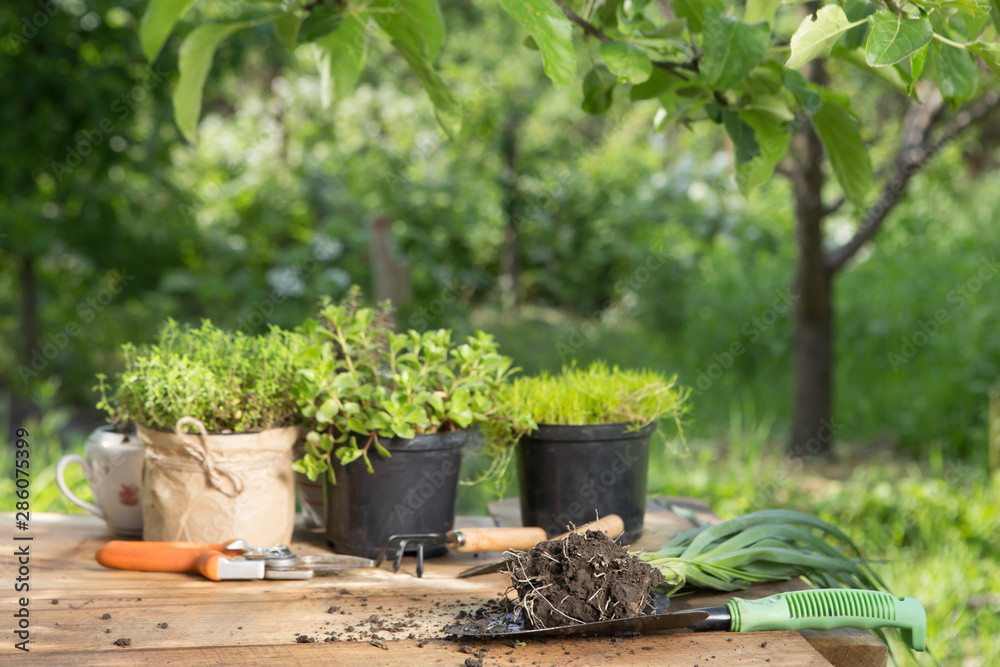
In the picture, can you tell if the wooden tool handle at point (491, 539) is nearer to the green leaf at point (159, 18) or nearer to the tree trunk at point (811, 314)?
the green leaf at point (159, 18)

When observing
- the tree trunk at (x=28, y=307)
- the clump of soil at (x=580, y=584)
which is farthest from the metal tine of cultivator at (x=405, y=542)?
the tree trunk at (x=28, y=307)

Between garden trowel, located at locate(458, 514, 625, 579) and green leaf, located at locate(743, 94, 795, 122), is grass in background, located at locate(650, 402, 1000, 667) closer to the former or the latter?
garden trowel, located at locate(458, 514, 625, 579)

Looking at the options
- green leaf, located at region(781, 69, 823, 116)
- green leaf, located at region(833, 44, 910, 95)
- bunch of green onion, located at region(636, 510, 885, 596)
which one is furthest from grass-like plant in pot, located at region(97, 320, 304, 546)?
green leaf, located at region(833, 44, 910, 95)

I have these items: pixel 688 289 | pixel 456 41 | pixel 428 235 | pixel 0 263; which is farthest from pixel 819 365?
pixel 456 41

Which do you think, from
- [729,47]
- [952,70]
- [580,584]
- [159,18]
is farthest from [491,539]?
[159,18]

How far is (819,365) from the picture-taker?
3422 millimetres

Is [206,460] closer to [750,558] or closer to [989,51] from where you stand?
[750,558]

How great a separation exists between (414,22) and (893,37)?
65 centimetres

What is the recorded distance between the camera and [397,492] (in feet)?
3.74

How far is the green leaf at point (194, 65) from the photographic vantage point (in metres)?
1.20

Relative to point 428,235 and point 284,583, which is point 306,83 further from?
point 284,583

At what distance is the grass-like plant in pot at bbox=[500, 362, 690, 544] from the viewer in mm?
1189

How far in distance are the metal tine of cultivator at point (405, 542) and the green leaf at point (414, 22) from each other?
70 cm

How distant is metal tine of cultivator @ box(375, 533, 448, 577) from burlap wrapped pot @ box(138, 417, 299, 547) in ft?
0.50
